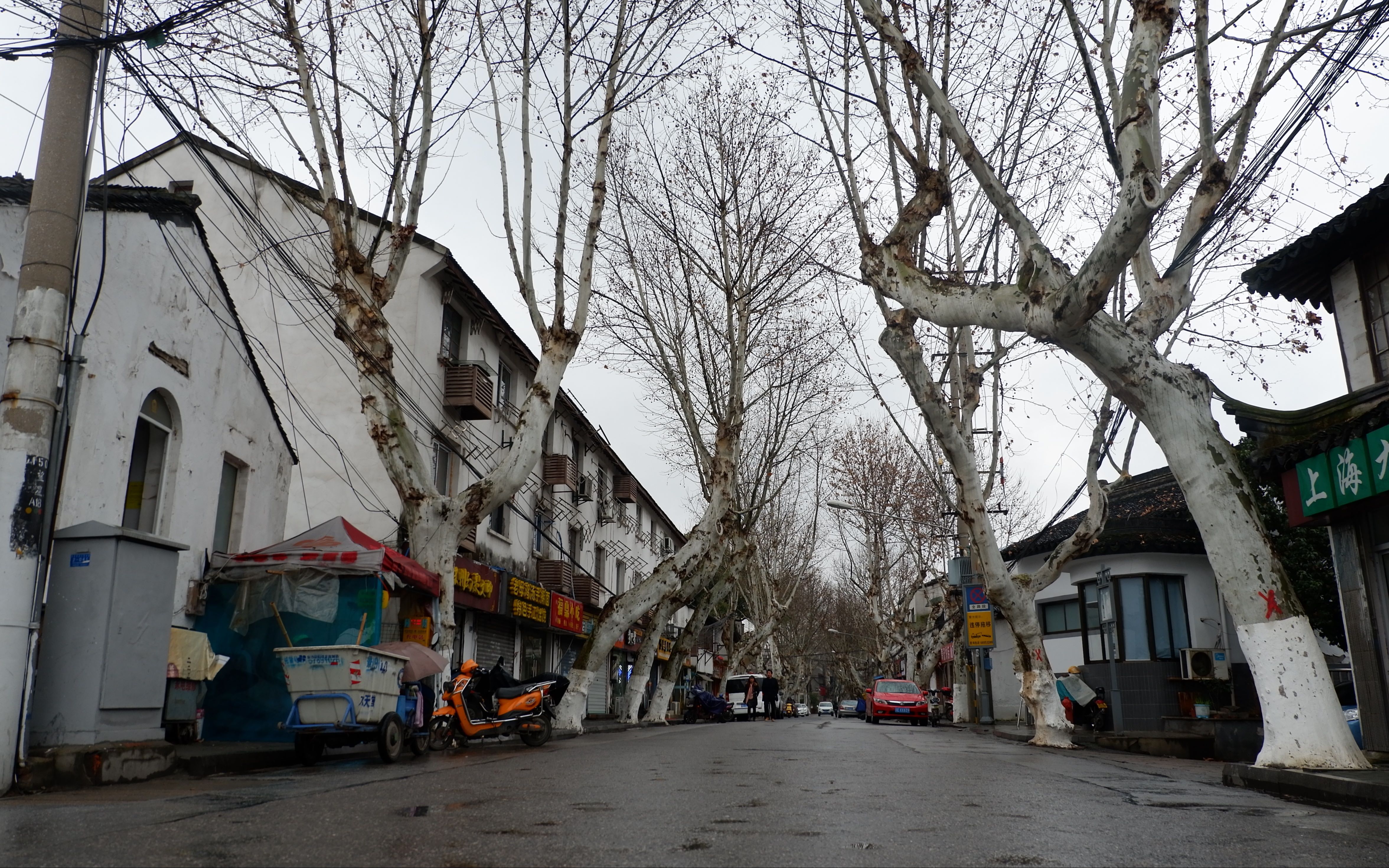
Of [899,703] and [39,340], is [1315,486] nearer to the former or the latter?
[39,340]

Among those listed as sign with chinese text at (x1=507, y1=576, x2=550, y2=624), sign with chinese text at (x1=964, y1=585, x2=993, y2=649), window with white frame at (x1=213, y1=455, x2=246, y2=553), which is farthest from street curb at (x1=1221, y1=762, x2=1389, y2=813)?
sign with chinese text at (x1=507, y1=576, x2=550, y2=624)

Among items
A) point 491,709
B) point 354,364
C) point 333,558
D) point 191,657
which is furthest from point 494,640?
point 191,657

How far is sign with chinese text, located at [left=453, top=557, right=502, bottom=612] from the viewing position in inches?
789

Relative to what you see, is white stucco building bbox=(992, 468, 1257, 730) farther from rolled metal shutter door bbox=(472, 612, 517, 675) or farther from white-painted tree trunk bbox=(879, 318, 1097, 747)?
rolled metal shutter door bbox=(472, 612, 517, 675)

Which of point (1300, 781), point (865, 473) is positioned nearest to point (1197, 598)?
point (865, 473)

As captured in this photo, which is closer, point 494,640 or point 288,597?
point 288,597

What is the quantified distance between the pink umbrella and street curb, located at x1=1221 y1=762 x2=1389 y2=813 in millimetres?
8187

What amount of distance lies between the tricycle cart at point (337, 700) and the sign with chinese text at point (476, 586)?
834 cm

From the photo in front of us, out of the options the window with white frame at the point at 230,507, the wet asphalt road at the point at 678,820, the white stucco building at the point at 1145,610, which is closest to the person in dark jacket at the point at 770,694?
the white stucco building at the point at 1145,610

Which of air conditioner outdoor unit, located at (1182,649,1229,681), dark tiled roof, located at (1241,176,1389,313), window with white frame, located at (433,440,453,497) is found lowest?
air conditioner outdoor unit, located at (1182,649,1229,681)

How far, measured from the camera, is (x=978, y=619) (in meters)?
25.8

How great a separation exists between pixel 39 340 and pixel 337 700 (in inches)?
177

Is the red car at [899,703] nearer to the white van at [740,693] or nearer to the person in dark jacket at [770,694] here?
the white van at [740,693]

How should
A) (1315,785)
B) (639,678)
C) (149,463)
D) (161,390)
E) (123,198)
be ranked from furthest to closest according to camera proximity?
(639,678), (149,463), (161,390), (123,198), (1315,785)
